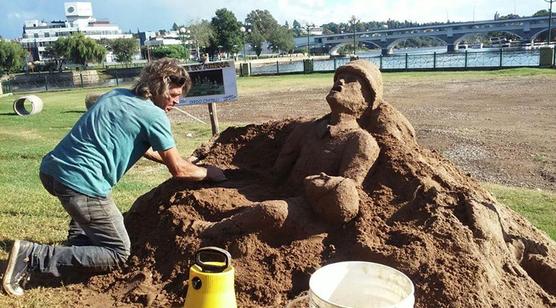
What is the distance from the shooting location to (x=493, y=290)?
315 cm

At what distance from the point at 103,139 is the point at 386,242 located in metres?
2.01

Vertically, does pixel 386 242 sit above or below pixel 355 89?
→ below

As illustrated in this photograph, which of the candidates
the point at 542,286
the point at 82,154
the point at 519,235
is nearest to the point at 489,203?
the point at 519,235

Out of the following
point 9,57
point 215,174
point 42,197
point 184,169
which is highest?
point 9,57

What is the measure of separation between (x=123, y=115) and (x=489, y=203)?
2.60 m

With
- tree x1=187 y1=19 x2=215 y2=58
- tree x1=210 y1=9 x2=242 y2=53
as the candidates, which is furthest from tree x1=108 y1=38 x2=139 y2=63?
tree x1=210 y1=9 x2=242 y2=53

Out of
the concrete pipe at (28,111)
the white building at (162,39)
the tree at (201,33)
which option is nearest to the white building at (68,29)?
the white building at (162,39)

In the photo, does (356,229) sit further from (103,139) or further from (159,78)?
(103,139)

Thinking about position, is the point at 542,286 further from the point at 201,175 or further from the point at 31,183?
the point at 31,183

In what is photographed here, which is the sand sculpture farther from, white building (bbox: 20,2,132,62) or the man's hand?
white building (bbox: 20,2,132,62)

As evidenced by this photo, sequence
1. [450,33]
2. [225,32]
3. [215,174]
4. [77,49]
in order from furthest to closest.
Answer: [450,33] < [77,49] < [225,32] < [215,174]

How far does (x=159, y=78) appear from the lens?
394cm

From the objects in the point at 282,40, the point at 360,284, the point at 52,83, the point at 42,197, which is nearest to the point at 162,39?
the point at 282,40

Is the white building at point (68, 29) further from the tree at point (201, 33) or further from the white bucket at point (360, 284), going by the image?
the white bucket at point (360, 284)
